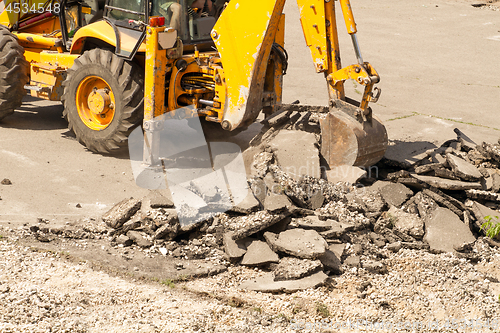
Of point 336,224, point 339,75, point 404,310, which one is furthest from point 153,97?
point 404,310

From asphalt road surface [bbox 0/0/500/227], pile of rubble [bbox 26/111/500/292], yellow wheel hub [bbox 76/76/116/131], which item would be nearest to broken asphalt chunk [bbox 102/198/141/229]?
pile of rubble [bbox 26/111/500/292]

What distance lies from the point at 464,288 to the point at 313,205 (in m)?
1.65

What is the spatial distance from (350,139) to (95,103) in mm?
3421

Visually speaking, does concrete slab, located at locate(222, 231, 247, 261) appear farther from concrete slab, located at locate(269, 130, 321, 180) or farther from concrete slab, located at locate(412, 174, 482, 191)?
concrete slab, located at locate(412, 174, 482, 191)

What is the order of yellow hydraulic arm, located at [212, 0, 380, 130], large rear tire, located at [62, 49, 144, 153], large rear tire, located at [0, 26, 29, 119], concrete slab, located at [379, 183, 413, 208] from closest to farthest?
concrete slab, located at [379, 183, 413, 208], yellow hydraulic arm, located at [212, 0, 380, 130], large rear tire, located at [62, 49, 144, 153], large rear tire, located at [0, 26, 29, 119]

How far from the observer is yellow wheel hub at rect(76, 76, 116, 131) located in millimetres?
6602

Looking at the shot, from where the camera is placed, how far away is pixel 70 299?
362 cm

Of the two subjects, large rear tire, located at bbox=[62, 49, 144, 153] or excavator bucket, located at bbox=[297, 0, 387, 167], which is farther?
large rear tire, located at bbox=[62, 49, 144, 153]

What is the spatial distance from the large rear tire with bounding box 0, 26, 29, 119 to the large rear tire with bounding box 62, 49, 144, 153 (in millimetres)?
1084

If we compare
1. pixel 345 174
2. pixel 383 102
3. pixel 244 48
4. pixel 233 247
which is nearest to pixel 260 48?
pixel 244 48

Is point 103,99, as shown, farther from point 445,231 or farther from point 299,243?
point 445,231

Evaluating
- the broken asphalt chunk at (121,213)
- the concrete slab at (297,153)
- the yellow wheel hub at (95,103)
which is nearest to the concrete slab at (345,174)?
the concrete slab at (297,153)

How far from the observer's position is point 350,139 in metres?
5.44

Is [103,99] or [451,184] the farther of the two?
A: [103,99]
